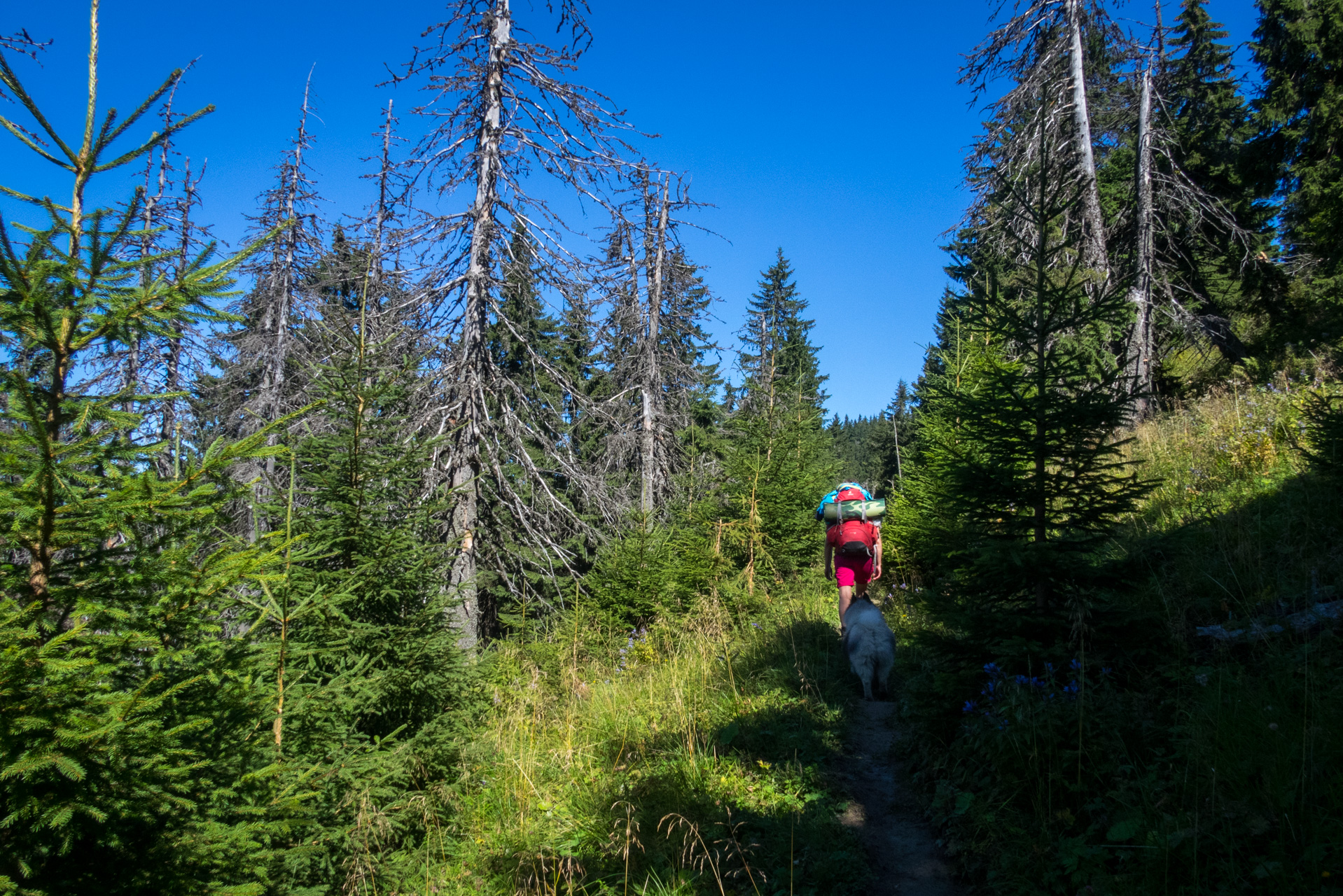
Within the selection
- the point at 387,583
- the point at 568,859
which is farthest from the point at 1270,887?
the point at 387,583

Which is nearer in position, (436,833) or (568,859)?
(568,859)

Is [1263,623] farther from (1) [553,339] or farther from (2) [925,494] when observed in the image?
(1) [553,339]

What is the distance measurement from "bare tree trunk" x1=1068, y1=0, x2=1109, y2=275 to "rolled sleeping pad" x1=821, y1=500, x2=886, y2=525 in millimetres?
8242

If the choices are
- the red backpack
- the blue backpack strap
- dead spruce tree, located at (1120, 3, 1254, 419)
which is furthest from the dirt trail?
dead spruce tree, located at (1120, 3, 1254, 419)

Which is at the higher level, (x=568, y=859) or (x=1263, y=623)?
(x=1263, y=623)

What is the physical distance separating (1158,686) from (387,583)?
5.47 m

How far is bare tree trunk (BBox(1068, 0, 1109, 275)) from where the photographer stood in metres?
11.5

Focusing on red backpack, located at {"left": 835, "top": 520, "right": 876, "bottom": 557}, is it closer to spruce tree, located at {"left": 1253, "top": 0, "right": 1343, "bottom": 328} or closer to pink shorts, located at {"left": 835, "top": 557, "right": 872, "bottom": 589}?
pink shorts, located at {"left": 835, "top": 557, "right": 872, "bottom": 589}

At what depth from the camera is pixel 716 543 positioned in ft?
32.4

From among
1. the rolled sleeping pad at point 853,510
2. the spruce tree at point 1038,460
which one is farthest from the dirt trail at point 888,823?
the rolled sleeping pad at point 853,510

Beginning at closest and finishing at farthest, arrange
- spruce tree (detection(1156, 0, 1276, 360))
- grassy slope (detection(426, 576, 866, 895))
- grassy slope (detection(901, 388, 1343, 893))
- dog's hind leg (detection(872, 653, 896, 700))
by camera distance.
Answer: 1. grassy slope (detection(901, 388, 1343, 893))
2. grassy slope (detection(426, 576, 866, 895))
3. dog's hind leg (detection(872, 653, 896, 700))
4. spruce tree (detection(1156, 0, 1276, 360))

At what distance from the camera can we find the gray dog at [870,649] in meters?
6.01

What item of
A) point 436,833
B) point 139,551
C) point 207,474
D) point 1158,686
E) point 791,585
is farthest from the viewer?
point 791,585

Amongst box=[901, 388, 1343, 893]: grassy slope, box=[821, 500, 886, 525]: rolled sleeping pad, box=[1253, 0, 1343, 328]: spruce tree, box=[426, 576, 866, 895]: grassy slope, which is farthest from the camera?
box=[1253, 0, 1343, 328]: spruce tree
